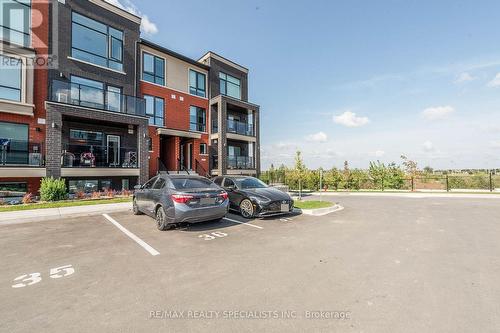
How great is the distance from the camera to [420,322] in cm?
266

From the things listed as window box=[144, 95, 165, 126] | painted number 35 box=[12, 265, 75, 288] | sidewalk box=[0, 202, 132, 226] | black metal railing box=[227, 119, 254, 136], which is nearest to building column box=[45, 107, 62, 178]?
sidewalk box=[0, 202, 132, 226]

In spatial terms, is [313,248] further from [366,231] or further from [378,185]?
[378,185]

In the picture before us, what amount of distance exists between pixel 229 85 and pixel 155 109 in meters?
8.53

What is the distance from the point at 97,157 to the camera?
1428cm

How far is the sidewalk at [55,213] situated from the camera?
7.97 m

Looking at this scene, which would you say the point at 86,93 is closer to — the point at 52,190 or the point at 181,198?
the point at 52,190

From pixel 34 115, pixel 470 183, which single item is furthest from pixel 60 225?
pixel 470 183

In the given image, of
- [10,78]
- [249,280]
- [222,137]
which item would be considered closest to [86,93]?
[10,78]

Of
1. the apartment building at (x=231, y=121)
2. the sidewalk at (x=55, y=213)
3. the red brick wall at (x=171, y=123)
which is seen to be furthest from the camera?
the apartment building at (x=231, y=121)

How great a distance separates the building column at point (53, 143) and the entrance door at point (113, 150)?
250 centimetres

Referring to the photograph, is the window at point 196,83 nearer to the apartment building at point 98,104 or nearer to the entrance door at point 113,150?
the apartment building at point 98,104

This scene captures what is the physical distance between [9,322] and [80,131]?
568 inches

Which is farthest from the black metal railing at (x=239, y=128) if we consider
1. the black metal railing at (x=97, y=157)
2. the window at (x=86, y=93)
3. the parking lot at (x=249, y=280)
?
the parking lot at (x=249, y=280)

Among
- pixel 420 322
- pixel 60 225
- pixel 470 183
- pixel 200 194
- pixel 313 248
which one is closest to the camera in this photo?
pixel 420 322
